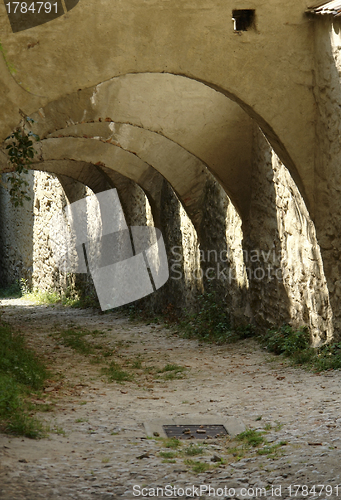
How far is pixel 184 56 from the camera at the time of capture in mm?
5324

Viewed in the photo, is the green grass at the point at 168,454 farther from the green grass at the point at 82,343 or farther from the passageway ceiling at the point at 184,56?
the green grass at the point at 82,343

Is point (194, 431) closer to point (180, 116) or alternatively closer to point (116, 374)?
point (116, 374)

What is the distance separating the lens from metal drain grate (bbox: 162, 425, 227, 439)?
165 inches

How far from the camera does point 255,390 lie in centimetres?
554

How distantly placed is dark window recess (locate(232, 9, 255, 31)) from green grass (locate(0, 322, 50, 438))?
402cm

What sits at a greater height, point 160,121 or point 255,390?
point 160,121

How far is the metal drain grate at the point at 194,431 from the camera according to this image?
165 inches

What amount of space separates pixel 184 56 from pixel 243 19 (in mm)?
820

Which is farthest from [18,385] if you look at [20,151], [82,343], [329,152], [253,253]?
[253,253]

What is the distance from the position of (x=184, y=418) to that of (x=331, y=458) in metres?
1.54

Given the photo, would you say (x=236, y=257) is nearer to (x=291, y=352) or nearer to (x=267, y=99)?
(x=291, y=352)

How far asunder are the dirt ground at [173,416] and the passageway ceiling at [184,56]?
7.34ft

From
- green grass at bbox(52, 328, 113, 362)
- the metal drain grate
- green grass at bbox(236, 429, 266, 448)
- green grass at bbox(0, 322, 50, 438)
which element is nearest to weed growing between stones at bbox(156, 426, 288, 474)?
green grass at bbox(236, 429, 266, 448)

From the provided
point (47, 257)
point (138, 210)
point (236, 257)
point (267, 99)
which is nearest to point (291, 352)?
point (236, 257)
